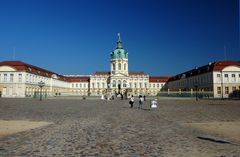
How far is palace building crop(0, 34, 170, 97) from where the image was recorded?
267ft

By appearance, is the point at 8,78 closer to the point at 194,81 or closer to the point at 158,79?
the point at 194,81

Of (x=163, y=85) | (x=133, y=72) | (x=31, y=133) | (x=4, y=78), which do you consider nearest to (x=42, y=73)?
(x=4, y=78)

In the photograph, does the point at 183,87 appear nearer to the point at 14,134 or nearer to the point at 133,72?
the point at 133,72

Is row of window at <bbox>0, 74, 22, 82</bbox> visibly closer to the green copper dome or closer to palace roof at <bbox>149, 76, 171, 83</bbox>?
the green copper dome

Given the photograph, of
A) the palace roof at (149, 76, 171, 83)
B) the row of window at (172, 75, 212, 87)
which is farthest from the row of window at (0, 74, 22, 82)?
the palace roof at (149, 76, 171, 83)

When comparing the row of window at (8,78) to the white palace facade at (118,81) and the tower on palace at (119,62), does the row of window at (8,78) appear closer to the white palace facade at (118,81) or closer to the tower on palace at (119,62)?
the white palace facade at (118,81)

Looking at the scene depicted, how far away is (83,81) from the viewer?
135375 mm

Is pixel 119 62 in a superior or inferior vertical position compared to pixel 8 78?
superior

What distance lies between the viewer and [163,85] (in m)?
134

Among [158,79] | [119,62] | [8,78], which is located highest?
[119,62]

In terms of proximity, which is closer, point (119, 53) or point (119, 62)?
point (119, 62)

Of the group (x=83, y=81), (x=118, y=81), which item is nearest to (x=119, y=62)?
(x=118, y=81)

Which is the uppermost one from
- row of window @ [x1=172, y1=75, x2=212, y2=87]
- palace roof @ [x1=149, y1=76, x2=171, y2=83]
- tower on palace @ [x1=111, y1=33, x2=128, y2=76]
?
tower on palace @ [x1=111, y1=33, x2=128, y2=76]

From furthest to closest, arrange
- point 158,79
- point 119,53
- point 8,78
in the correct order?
point 158,79
point 119,53
point 8,78
